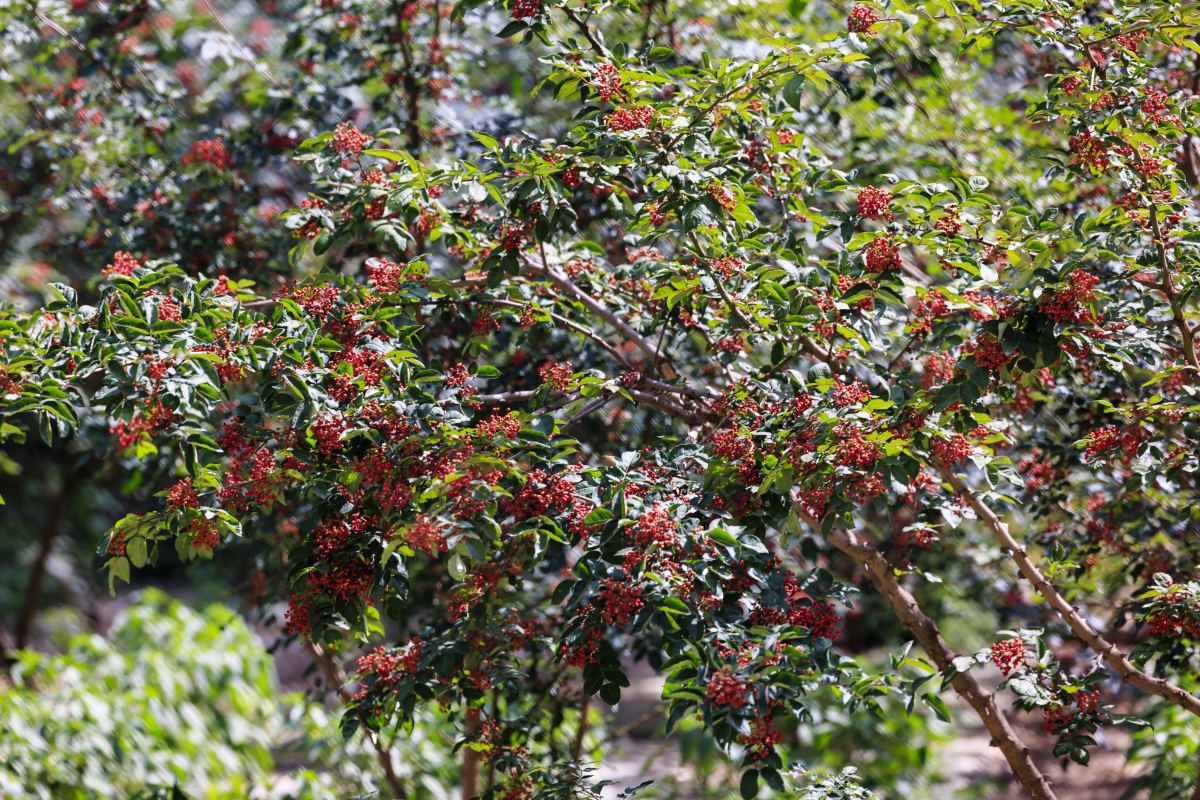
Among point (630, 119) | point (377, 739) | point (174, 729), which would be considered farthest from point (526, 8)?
point (174, 729)

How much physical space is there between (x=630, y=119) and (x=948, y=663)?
1.28m

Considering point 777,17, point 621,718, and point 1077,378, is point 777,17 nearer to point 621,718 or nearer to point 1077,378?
point 1077,378

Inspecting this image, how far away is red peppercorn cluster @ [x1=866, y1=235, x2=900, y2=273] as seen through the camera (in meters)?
1.84

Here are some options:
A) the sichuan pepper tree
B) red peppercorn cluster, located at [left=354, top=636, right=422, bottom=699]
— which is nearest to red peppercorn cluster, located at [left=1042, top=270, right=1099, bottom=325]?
the sichuan pepper tree

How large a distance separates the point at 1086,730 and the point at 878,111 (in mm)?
1973

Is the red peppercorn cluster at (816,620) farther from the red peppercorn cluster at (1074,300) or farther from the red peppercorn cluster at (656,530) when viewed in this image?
the red peppercorn cluster at (1074,300)

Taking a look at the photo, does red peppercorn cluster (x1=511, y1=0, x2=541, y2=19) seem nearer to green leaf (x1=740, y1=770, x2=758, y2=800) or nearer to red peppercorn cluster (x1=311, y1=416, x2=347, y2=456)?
red peppercorn cluster (x1=311, y1=416, x2=347, y2=456)

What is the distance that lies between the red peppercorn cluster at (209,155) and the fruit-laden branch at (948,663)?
209cm

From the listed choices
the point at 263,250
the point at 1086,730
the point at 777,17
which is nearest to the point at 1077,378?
the point at 1086,730

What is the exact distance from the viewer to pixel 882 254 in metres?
1.85

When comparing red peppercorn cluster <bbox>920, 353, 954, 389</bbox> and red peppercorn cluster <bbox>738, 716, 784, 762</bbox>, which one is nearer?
red peppercorn cluster <bbox>738, 716, 784, 762</bbox>

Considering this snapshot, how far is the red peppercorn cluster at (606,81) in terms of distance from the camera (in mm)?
1853

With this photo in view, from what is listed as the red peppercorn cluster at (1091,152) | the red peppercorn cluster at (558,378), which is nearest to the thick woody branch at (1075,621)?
the red peppercorn cluster at (1091,152)

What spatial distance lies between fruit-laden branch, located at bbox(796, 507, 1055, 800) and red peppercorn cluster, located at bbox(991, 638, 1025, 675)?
0.79 feet
